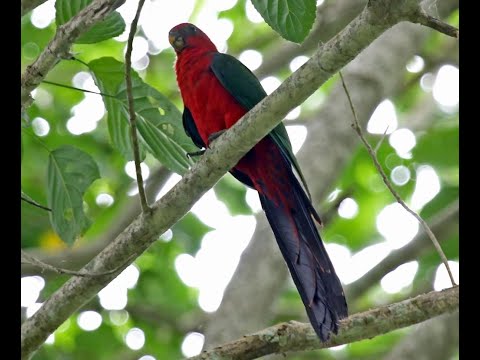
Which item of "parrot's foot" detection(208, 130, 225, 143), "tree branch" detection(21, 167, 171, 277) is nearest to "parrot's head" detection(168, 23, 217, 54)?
"parrot's foot" detection(208, 130, 225, 143)

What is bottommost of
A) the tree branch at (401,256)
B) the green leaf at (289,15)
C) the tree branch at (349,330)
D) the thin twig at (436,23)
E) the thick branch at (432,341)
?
the tree branch at (349,330)

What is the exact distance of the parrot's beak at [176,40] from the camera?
16.4ft

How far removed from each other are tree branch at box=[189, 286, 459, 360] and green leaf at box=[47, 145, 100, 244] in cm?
104

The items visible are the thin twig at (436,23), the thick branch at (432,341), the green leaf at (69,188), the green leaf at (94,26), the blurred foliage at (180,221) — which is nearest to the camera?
the thin twig at (436,23)

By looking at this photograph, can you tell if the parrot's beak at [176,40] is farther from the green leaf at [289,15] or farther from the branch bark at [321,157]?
the green leaf at [289,15]

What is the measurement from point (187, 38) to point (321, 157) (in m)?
1.08

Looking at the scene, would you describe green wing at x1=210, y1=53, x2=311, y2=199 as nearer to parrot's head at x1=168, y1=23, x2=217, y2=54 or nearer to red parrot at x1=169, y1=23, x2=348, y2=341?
red parrot at x1=169, y1=23, x2=348, y2=341

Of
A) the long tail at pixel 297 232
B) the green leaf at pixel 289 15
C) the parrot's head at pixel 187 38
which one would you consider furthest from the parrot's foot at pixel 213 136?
the green leaf at pixel 289 15

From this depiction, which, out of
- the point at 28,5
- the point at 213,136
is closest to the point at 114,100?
the point at 28,5

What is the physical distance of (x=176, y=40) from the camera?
504 cm

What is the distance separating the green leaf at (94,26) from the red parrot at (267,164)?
0.98 m

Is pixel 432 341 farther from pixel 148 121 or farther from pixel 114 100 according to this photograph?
pixel 114 100

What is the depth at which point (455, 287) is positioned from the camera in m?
2.88
